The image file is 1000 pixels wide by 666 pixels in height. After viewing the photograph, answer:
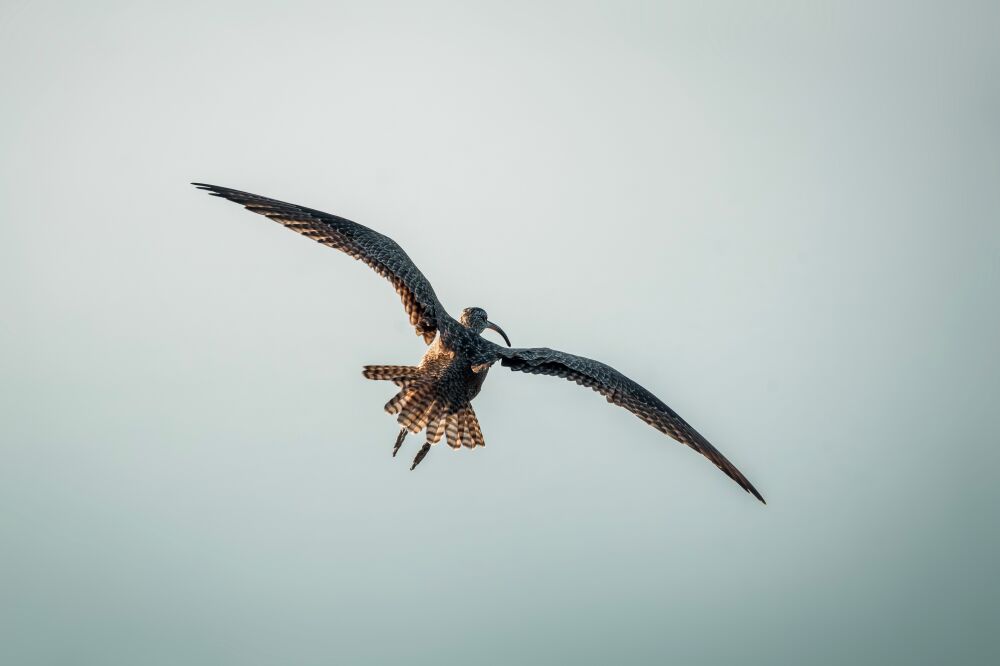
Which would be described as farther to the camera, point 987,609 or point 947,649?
point 987,609

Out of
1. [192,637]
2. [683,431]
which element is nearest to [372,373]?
[683,431]

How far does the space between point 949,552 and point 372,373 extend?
7741 cm

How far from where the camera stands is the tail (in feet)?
60.5

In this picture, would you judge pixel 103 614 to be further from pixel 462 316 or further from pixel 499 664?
pixel 462 316

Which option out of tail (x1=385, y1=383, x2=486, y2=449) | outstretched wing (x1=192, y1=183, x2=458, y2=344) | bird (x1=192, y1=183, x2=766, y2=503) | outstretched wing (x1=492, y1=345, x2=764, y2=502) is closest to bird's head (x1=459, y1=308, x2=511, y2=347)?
bird (x1=192, y1=183, x2=766, y2=503)

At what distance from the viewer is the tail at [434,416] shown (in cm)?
1844

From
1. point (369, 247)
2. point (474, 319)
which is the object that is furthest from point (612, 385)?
point (369, 247)

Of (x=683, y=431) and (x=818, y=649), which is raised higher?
(x=818, y=649)

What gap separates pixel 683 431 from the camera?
19.9m

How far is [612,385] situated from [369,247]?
4.87 meters

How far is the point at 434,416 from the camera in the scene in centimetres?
1859

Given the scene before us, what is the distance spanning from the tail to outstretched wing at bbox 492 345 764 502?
3.75 ft

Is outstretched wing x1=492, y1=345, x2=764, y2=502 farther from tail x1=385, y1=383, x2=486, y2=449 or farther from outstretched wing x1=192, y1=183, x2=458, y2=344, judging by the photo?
outstretched wing x1=192, y1=183, x2=458, y2=344

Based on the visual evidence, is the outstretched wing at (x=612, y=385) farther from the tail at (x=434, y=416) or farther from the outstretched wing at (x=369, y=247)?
the outstretched wing at (x=369, y=247)
